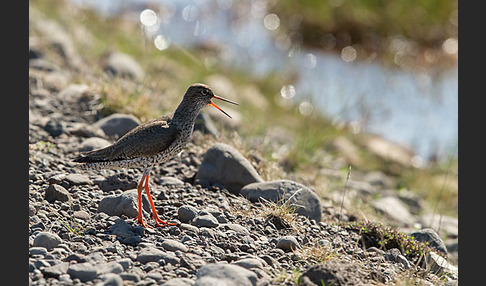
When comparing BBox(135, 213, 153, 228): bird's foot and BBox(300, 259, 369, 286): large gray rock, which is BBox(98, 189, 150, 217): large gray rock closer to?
BBox(135, 213, 153, 228): bird's foot

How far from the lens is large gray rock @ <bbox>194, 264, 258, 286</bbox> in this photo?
4398 millimetres

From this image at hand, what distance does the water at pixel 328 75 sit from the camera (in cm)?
1307

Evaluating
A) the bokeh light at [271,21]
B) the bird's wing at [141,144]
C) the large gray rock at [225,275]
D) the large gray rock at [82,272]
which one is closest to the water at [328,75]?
the bokeh light at [271,21]

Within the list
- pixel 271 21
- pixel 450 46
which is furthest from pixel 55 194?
pixel 450 46

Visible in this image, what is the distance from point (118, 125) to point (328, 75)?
8.60 m

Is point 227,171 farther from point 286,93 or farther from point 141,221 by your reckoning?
point 286,93

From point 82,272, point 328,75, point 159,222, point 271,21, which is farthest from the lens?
point 271,21

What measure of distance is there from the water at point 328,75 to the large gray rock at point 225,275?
6693 mm

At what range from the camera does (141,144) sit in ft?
19.0

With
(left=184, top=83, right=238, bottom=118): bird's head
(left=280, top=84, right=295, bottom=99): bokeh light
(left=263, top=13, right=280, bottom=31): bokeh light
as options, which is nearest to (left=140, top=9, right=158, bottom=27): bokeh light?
(left=263, top=13, right=280, bottom=31): bokeh light

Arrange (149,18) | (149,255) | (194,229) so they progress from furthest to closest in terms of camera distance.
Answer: (149,18) → (194,229) → (149,255)

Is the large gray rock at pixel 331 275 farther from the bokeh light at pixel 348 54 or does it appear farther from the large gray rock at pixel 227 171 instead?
the bokeh light at pixel 348 54

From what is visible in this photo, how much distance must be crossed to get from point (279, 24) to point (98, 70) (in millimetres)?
8963

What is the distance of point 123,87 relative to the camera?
370 inches
